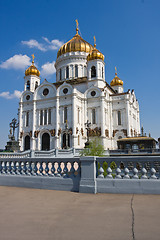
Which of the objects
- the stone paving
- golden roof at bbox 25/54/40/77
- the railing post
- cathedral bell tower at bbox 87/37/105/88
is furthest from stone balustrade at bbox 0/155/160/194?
golden roof at bbox 25/54/40/77

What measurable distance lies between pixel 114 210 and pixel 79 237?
5.03ft

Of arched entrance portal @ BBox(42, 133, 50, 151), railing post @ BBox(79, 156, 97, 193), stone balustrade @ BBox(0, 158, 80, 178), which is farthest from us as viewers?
arched entrance portal @ BBox(42, 133, 50, 151)

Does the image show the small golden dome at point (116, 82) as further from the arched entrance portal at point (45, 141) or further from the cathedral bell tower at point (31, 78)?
the arched entrance portal at point (45, 141)

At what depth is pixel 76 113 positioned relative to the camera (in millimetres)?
33781

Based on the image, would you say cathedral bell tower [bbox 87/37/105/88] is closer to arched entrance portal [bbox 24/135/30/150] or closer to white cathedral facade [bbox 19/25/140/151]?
white cathedral facade [bbox 19/25/140/151]

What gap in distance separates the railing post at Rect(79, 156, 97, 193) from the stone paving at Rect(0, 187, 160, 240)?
Answer: 44 centimetres

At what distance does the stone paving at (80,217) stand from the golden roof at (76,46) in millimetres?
41026

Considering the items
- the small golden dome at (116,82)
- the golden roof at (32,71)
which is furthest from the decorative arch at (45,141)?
the small golden dome at (116,82)

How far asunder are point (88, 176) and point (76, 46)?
4068 centimetres

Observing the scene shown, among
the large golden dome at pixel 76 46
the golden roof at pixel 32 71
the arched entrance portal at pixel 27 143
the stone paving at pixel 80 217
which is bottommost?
the stone paving at pixel 80 217

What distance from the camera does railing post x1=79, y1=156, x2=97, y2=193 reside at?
241 inches

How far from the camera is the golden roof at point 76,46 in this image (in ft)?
139

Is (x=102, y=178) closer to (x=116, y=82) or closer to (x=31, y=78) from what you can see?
(x=31, y=78)

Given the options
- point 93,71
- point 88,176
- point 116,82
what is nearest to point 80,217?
point 88,176
